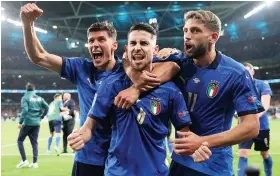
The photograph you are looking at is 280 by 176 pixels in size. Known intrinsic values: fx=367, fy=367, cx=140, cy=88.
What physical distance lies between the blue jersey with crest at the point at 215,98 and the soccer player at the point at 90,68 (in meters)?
0.85

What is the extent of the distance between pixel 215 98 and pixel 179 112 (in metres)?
0.30

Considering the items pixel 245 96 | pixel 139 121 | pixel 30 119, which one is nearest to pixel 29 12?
pixel 139 121

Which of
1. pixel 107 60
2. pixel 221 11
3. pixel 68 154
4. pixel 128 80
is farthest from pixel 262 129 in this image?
pixel 221 11

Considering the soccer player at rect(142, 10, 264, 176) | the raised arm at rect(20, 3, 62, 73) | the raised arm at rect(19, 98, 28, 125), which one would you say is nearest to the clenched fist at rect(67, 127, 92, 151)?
the soccer player at rect(142, 10, 264, 176)

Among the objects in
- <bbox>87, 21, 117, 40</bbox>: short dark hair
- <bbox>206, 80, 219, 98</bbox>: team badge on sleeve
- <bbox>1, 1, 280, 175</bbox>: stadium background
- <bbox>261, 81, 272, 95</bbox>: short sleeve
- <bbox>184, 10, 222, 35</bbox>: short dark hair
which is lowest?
<bbox>206, 80, 219, 98</bbox>: team badge on sleeve

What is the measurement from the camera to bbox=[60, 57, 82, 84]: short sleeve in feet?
11.8

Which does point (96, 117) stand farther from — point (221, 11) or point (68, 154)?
point (221, 11)

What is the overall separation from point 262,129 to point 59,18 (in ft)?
72.3

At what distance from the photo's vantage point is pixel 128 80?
2.76m

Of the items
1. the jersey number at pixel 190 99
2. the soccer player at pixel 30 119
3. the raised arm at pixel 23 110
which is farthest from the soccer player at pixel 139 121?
the raised arm at pixel 23 110

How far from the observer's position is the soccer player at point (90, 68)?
334 centimetres

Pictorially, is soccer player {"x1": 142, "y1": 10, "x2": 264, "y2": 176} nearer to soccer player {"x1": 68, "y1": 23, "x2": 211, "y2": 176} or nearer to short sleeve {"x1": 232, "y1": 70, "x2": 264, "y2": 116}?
short sleeve {"x1": 232, "y1": 70, "x2": 264, "y2": 116}

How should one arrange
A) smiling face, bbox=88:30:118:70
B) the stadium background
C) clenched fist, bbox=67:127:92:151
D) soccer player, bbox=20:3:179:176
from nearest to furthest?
clenched fist, bbox=67:127:92:151 → soccer player, bbox=20:3:179:176 → smiling face, bbox=88:30:118:70 → the stadium background

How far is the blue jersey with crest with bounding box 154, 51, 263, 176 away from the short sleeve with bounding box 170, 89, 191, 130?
0.43 feet
